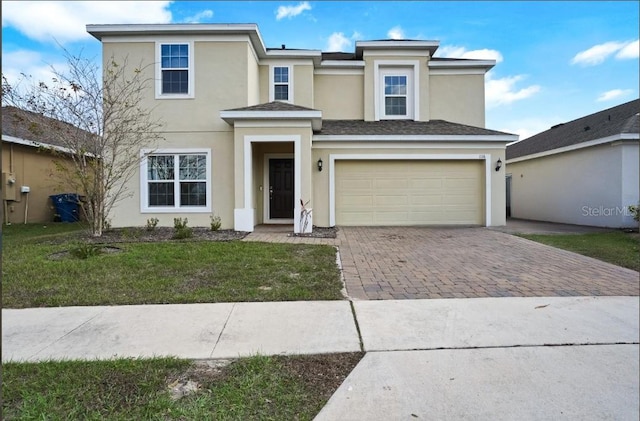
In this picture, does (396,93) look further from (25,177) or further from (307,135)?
(25,177)

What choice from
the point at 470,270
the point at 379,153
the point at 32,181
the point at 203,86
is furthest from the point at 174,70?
the point at 470,270

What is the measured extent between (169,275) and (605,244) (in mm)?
10160

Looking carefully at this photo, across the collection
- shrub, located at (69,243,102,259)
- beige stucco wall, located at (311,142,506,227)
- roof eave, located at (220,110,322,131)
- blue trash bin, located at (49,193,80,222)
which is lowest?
shrub, located at (69,243,102,259)

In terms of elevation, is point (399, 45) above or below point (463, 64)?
above

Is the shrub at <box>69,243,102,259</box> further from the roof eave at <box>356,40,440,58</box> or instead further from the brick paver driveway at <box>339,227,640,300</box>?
the roof eave at <box>356,40,440,58</box>

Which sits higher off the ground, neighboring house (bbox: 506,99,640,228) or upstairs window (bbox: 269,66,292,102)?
upstairs window (bbox: 269,66,292,102)

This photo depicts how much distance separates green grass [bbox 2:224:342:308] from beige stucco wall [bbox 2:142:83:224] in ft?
25.4

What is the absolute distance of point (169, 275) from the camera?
6.27 m

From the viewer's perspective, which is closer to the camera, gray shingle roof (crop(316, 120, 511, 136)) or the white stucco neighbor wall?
the white stucco neighbor wall

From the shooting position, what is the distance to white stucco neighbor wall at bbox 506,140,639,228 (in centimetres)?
1269

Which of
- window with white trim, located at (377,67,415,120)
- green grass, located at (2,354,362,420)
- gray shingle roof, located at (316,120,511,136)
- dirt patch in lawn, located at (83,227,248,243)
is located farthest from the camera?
window with white trim, located at (377,67,415,120)

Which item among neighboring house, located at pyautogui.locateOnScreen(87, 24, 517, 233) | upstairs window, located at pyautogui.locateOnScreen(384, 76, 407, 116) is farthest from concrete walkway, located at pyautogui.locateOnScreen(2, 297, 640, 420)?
upstairs window, located at pyautogui.locateOnScreen(384, 76, 407, 116)

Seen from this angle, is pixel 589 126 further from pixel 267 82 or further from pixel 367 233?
pixel 267 82

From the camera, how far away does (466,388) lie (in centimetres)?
309
